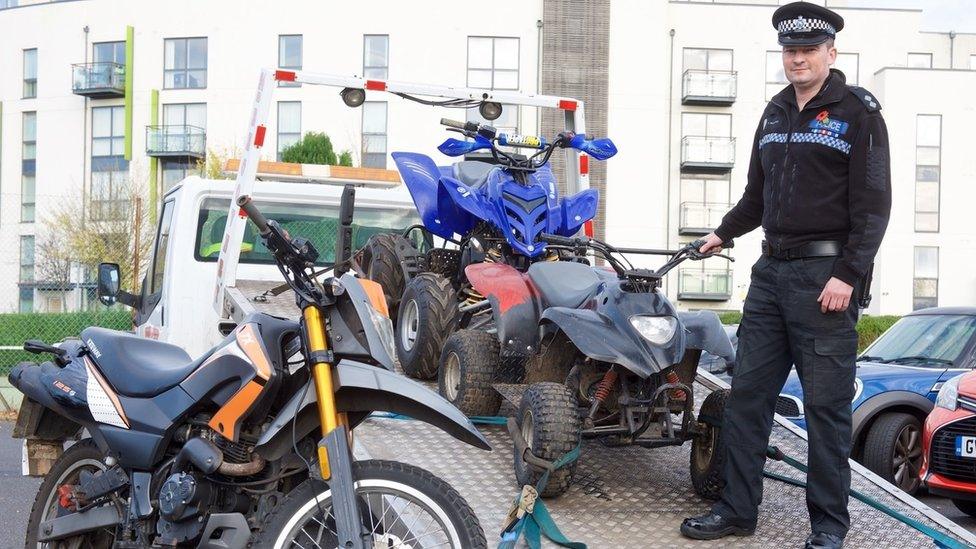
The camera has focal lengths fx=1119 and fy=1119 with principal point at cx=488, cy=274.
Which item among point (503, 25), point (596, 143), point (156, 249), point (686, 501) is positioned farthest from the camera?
point (503, 25)

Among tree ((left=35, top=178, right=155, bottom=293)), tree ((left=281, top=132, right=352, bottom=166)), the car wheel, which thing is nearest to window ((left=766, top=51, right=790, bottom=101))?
tree ((left=281, top=132, right=352, bottom=166))

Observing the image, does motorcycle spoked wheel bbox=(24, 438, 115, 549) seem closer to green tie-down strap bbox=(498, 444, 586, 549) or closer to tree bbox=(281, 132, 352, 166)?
green tie-down strap bbox=(498, 444, 586, 549)

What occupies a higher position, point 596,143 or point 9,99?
point 9,99

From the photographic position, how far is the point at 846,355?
14.8 feet

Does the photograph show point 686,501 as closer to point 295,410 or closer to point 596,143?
point 295,410

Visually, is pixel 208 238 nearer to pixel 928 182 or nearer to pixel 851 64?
pixel 928 182

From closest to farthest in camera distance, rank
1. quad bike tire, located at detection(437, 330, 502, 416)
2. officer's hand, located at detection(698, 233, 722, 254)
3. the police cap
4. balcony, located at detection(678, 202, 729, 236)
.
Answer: the police cap → officer's hand, located at detection(698, 233, 722, 254) → quad bike tire, located at detection(437, 330, 502, 416) → balcony, located at detection(678, 202, 729, 236)

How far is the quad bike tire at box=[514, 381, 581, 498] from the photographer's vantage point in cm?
472

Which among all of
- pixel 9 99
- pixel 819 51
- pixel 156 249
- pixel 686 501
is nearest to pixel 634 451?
pixel 686 501

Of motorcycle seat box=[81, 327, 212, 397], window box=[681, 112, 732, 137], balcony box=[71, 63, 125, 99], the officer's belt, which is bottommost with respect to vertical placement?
motorcycle seat box=[81, 327, 212, 397]

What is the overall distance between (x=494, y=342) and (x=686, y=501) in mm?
1461

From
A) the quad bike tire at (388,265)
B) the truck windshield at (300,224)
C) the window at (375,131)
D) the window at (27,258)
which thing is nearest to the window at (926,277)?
the window at (375,131)

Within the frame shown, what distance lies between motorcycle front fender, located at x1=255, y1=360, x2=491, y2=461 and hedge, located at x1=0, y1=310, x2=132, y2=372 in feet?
42.3

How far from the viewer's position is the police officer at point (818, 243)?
174 inches
